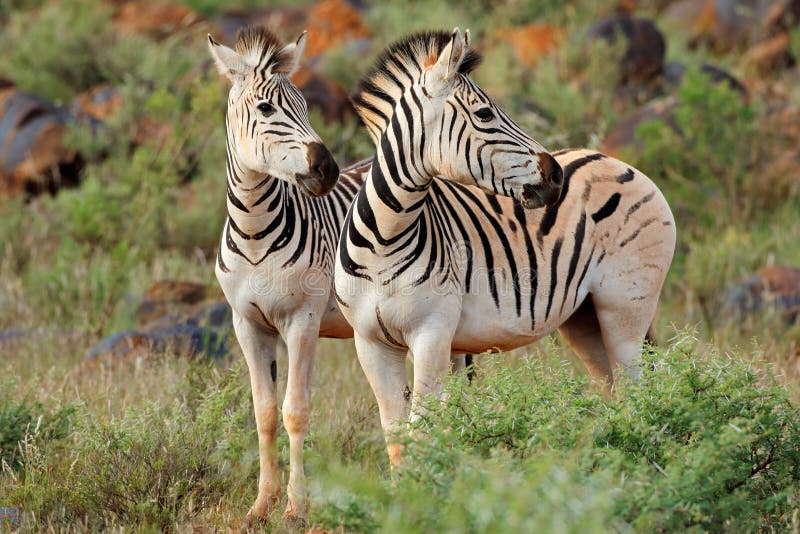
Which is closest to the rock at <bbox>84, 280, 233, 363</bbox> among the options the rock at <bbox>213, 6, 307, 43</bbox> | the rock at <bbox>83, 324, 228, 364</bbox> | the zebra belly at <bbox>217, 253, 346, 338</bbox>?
the rock at <bbox>83, 324, 228, 364</bbox>

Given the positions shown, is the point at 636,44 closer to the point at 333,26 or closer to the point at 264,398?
the point at 333,26

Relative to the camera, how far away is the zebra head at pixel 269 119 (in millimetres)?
5164

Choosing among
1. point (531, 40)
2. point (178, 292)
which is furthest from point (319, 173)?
point (531, 40)

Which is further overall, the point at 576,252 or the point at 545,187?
the point at 576,252

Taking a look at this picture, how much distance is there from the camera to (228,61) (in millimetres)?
5512

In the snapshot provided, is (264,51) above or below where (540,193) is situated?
above

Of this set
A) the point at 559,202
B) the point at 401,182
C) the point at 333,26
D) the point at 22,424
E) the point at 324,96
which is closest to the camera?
the point at 401,182

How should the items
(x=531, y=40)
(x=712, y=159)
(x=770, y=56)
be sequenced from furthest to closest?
1. (x=531, y=40)
2. (x=770, y=56)
3. (x=712, y=159)

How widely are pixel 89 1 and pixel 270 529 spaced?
49.8ft

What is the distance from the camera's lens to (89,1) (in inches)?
732

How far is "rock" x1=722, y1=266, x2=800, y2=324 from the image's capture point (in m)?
9.11

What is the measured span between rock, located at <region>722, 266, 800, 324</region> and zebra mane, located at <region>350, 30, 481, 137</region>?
4.73 metres

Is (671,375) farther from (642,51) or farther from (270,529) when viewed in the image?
(642,51)

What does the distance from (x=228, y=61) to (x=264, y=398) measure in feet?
5.65
